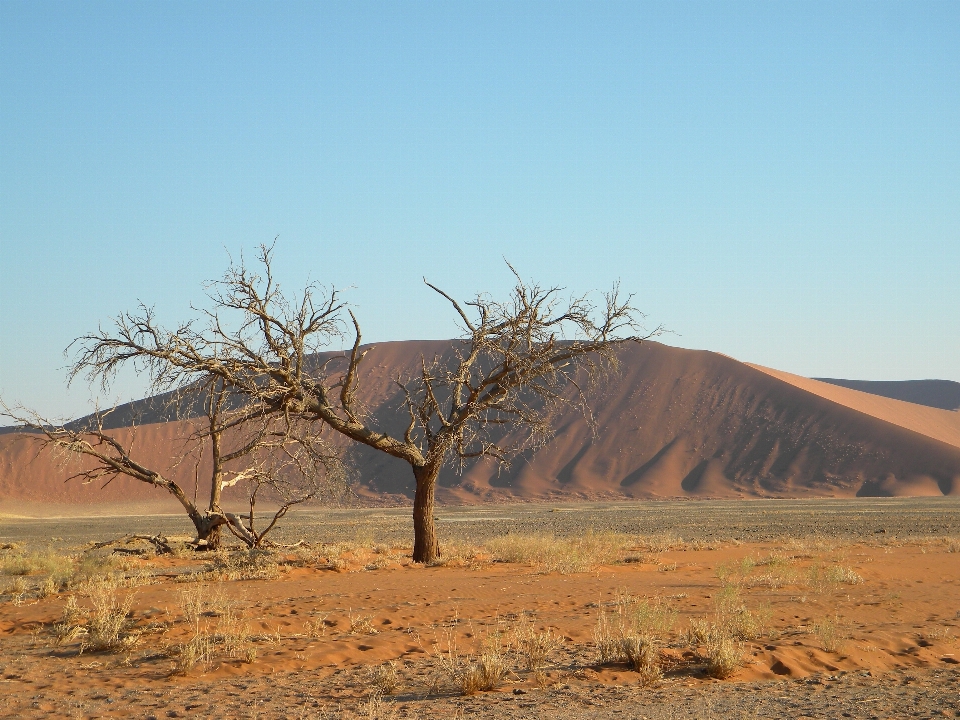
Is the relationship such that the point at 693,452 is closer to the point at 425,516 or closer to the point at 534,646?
the point at 425,516

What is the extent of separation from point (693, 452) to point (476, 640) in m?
74.7

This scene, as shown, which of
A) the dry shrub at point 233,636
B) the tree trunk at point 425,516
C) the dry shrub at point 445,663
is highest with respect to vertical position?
the tree trunk at point 425,516

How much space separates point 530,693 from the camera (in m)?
8.06

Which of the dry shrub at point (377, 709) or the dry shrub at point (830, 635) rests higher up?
the dry shrub at point (830, 635)

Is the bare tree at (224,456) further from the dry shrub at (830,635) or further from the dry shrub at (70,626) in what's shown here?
the dry shrub at (830,635)

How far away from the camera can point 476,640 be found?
9.95 m

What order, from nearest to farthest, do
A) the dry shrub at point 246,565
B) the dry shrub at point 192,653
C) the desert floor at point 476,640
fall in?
1. the desert floor at point 476,640
2. the dry shrub at point 192,653
3. the dry shrub at point 246,565

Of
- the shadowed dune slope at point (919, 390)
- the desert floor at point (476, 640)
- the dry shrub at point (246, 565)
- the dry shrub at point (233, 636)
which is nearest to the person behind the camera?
the desert floor at point (476, 640)

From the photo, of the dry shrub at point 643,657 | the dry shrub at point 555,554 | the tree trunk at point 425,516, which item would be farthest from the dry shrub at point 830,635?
the tree trunk at point 425,516

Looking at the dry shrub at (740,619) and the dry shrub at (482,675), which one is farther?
the dry shrub at (740,619)

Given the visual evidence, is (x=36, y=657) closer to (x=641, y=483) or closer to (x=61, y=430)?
(x=61, y=430)

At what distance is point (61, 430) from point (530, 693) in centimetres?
1448

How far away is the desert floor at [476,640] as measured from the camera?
309 inches

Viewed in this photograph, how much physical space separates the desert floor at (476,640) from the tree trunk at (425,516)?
2.03 ft
